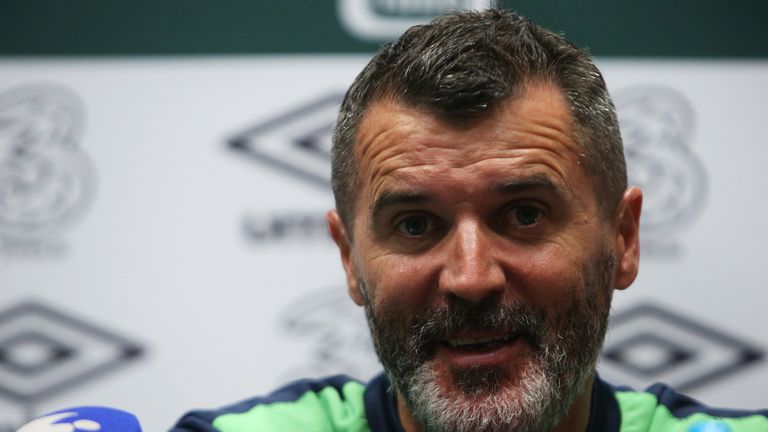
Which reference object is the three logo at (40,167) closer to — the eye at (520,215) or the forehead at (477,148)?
the forehead at (477,148)

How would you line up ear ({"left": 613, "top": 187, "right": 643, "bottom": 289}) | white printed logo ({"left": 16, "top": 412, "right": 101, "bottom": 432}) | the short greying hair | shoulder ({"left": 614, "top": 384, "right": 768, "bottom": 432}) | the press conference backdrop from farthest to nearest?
the press conference backdrop
shoulder ({"left": 614, "top": 384, "right": 768, "bottom": 432})
ear ({"left": 613, "top": 187, "right": 643, "bottom": 289})
the short greying hair
white printed logo ({"left": 16, "top": 412, "right": 101, "bottom": 432})

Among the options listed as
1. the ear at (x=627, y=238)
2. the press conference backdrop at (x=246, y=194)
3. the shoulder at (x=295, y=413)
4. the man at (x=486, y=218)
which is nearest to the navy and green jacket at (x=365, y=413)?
the shoulder at (x=295, y=413)

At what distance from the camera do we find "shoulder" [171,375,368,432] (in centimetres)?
153

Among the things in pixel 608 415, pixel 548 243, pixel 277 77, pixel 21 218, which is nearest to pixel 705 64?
pixel 277 77

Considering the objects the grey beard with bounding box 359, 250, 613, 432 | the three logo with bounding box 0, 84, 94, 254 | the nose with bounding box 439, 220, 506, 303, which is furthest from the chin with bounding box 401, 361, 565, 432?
the three logo with bounding box 0, 84, 94, 254

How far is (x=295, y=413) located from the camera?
5.20 ft

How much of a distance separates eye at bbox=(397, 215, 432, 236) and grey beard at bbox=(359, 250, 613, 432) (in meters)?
0.12

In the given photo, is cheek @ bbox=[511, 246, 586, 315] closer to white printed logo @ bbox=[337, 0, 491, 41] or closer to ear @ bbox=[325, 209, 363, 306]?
ear @ bbox=[325, 209, 363, 306]

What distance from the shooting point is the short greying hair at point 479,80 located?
51.6 inches

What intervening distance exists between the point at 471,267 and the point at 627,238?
1.34 feet

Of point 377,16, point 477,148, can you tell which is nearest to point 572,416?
point 477,148

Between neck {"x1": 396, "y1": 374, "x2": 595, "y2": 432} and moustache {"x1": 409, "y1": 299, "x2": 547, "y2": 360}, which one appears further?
neck {"x1": 396, "y1": 374, "x2": 595, "y2": 432}

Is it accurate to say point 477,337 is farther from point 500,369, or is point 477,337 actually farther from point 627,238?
point 627,238

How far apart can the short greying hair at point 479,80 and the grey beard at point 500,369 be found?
184mm
